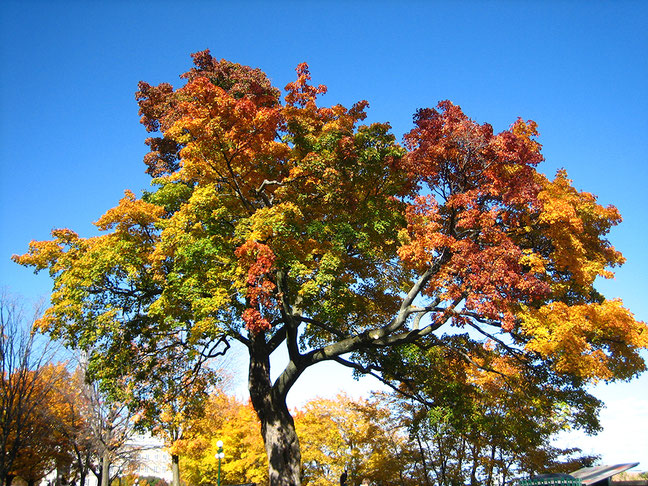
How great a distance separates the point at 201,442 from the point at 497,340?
22819 millimetres

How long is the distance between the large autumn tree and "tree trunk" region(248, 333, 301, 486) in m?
0.04

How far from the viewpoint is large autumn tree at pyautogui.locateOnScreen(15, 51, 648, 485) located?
11016 millimetres

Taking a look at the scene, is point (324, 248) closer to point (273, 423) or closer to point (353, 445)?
point (273, 423)

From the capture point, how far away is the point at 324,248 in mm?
12719

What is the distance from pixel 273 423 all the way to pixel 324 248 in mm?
5351

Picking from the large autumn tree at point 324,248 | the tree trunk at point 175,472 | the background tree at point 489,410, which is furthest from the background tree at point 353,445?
the large autumn tree at point 324,248

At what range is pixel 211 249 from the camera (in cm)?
1134

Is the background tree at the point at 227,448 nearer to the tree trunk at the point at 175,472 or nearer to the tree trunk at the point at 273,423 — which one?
the tree trunk at the point at 175,472

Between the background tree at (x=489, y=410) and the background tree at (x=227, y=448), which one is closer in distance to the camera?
the background tree at (x=489, y=410)

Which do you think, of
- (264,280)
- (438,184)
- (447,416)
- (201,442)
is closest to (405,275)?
(438,184)

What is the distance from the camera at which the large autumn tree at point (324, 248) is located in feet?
36.1

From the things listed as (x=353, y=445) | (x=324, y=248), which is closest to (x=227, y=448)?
(x=353, y=445)

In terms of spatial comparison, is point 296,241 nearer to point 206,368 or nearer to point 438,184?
point 438,184

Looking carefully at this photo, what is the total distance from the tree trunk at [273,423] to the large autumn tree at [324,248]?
4 cm
